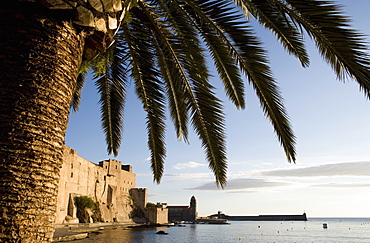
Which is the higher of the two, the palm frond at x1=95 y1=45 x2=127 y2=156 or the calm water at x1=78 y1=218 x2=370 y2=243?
the palm frond at x1=95 y1=45 x2=127 y2=156

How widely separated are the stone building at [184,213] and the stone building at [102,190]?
2913cm

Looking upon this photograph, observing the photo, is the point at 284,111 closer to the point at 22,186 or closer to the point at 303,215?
→ the point at 22,186

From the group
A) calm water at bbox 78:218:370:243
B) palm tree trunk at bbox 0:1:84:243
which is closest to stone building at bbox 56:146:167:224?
calm water at bbox 78:218:370:243

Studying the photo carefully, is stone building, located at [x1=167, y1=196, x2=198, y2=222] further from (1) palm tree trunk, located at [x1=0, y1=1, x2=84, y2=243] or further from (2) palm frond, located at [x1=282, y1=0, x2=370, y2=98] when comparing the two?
(1) palm tree trunk, located at [x1=0, y1=1, x2=84, y2=243]

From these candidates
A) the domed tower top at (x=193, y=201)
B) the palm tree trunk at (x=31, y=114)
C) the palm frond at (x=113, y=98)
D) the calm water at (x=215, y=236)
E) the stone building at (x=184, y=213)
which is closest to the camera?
the palm tree trunk at (x=31, y=114)

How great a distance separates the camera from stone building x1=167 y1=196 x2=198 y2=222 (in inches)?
3528

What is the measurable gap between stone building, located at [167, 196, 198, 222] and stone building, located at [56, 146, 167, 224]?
29134mm

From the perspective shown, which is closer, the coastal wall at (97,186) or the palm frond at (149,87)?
the palm frond at (149,87)

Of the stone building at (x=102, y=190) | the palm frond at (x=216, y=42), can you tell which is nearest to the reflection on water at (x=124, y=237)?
the stone building at (x=102, y=190)

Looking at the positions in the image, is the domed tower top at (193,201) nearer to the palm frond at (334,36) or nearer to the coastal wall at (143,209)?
the coastal wall at (143,209)

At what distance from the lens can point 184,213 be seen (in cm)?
9350

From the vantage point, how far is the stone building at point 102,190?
3198 centimetres

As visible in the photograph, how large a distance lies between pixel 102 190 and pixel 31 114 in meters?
44.2

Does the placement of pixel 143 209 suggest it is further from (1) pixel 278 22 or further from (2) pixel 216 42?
(1) pixel 278 22
